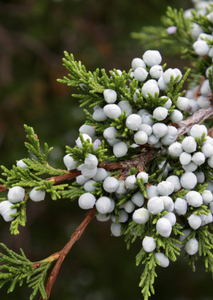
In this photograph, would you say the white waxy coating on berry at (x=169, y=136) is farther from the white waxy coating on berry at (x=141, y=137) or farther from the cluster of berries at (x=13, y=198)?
the cluster of berries at (x=13, y=198)

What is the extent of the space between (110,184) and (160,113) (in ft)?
0.83

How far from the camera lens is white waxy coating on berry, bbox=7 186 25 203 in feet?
2.61

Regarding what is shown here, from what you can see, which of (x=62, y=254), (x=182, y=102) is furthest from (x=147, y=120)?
(x=62, y=254)

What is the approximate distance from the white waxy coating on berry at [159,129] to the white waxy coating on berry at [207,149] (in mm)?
118

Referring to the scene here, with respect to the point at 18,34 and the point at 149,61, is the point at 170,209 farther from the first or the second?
the point at 18,34

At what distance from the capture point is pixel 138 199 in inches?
33.3

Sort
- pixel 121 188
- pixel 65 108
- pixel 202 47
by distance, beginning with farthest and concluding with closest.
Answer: pixel 65 108 → pixel 202 47 → pixel 121 188

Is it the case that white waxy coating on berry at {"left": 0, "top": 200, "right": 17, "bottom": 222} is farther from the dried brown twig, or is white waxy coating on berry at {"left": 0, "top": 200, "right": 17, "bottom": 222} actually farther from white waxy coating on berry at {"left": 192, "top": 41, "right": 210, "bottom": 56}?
white waxy coating on berry at {"left": 192, "top": 41, "right": 210, "bottom": 56}

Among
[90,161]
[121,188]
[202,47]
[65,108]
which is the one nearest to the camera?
[90,161]

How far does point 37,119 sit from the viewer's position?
256 centimetres

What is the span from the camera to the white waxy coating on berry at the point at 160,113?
2.71 feet

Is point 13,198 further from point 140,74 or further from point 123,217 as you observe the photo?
point 140,74

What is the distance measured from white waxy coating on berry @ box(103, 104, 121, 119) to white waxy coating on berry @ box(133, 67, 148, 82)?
0.15 metres

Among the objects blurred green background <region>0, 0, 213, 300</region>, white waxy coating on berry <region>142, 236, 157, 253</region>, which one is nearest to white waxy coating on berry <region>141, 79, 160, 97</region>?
white waxy coating on berry <region>142, 236, 157, 253</region>
